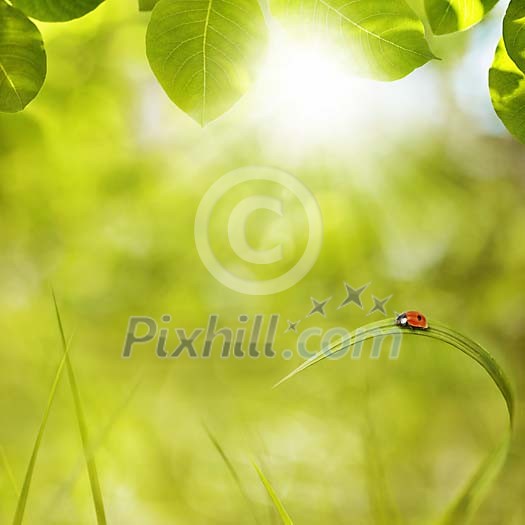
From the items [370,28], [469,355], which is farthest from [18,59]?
[469,355]

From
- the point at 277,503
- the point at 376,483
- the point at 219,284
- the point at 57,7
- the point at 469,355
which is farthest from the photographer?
the point at 219,284

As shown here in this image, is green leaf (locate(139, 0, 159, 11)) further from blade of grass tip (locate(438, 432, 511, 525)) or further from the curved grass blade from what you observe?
blade of grass tip (locate(438, 432, 511, 525))

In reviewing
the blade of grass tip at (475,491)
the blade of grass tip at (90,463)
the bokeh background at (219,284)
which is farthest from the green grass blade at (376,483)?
the bokeh background at (219,284)

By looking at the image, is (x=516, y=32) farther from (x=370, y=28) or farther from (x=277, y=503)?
(x=277, y=503)

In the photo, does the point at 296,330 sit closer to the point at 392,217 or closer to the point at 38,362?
the point at 392,217

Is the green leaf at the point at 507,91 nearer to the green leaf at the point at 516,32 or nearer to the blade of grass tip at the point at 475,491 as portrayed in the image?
the green leaf at the point at 516,32

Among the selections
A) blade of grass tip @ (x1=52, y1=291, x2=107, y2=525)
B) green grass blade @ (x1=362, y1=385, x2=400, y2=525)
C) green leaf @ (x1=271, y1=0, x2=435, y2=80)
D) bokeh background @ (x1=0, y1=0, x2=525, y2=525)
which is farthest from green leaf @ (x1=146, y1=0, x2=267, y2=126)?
bokeh background @ (x1=0, y1=0, x2=525, y2=525)
